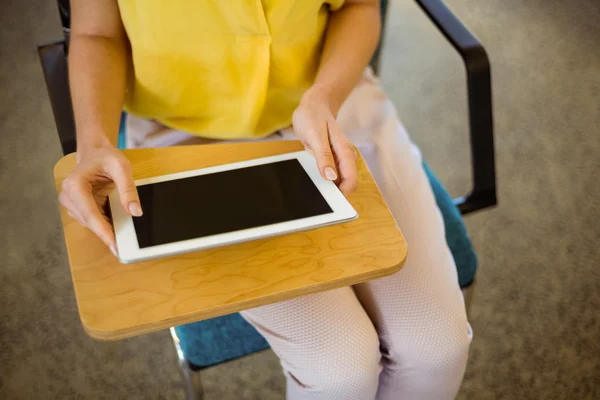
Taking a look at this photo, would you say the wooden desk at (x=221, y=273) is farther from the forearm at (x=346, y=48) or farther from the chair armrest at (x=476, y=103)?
the chair armrest at (x=476, y=103)

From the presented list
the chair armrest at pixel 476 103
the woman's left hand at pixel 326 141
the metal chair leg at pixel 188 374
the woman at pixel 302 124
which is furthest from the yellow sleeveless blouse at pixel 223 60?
the metal chair leg at pixel 188 374

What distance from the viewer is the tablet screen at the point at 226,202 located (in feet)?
1.85

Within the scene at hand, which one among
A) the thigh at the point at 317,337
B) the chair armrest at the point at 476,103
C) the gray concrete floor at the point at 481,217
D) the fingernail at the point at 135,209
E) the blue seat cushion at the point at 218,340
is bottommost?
the gray concrete floor at the point at 481,217

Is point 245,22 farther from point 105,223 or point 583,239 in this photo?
point 583,239

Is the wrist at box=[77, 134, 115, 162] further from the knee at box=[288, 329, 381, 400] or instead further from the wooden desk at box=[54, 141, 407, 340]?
the knee at box=[288, 329, 381, 400]

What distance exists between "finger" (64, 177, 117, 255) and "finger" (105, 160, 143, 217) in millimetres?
27

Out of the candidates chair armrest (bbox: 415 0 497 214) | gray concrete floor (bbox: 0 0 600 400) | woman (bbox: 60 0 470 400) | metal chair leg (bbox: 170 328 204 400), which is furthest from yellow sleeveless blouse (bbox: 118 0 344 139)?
gray concrete floor (bbox: 0 0 600 400)

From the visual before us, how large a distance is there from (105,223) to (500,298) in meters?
1.03

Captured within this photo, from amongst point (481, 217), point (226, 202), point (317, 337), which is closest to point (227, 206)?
point (226, 202)

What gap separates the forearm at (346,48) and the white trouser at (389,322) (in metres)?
0.10

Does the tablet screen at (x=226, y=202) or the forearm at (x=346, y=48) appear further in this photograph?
the forearm at (x=346, y=48)

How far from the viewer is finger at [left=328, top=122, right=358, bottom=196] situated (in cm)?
63

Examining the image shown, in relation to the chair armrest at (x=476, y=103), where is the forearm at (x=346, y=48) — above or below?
above

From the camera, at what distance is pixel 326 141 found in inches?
26.0
